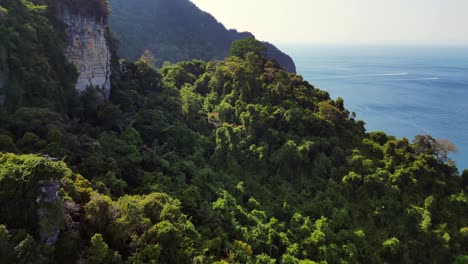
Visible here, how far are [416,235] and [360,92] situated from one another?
179ft

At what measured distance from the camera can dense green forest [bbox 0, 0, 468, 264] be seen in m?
11.4

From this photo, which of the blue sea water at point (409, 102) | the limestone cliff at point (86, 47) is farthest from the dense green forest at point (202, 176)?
the blue sea water at point (409, 102)

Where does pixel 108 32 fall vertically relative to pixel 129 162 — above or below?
above

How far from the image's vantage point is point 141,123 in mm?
24219

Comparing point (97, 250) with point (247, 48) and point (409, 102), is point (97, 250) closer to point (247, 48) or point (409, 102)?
point (247, 48)

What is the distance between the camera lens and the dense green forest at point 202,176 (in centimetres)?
1145

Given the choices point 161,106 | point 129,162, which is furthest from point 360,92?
point 129,162

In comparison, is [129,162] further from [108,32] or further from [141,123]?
[108,32]

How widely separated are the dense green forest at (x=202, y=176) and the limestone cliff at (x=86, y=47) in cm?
87

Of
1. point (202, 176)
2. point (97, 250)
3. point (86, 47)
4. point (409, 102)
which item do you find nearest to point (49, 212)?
point (97, 250)

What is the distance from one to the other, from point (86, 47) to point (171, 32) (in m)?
55.4

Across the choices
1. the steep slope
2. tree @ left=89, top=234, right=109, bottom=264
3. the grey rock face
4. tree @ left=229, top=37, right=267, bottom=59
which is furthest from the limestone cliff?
the steep slope

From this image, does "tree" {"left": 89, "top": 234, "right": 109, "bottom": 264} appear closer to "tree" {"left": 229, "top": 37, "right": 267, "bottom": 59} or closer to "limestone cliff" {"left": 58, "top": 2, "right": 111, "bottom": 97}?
"limestone cliff" {"left": 58, "top": 2, "right": 111, "bottom": 97}

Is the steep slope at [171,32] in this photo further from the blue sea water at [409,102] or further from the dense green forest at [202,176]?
the dense green forest at [202,176]
